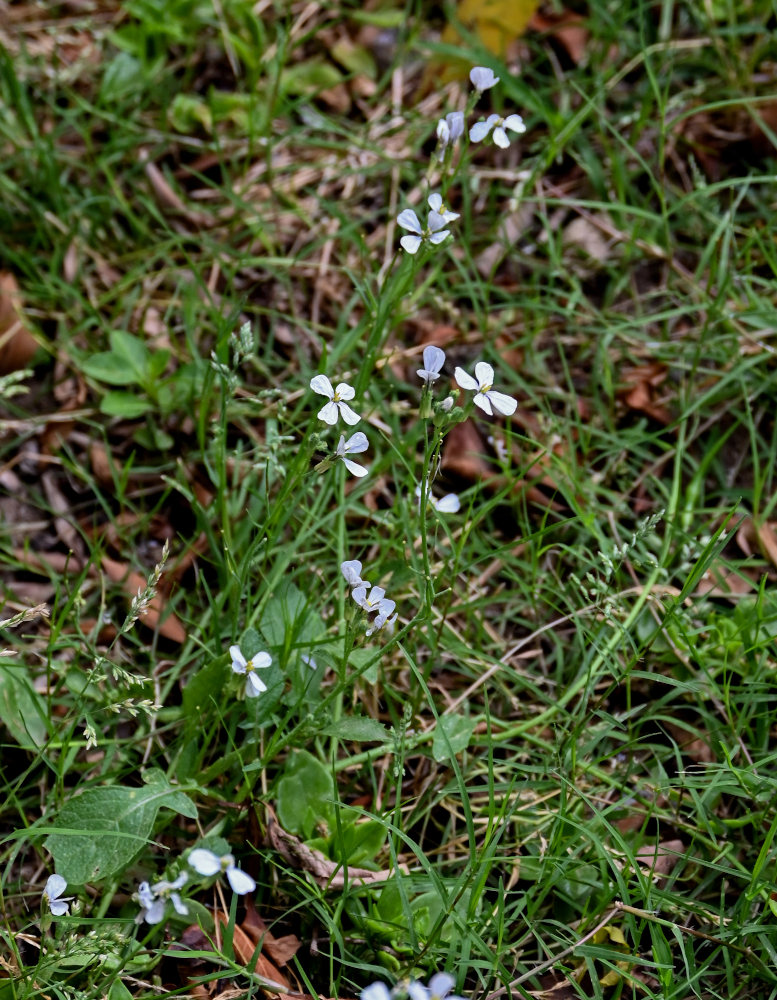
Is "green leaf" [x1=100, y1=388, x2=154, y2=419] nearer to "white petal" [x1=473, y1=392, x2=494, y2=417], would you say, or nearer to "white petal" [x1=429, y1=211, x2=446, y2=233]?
"white petal" [x1=429, y1=211, x2=446, y2=233]

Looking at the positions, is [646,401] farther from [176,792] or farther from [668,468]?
[176,792]

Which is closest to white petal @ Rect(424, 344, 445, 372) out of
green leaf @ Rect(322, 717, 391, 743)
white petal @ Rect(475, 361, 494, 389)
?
white petal @ Rect(475, 361, 494, 389)

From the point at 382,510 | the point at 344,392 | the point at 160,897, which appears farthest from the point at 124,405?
the point at 160,897

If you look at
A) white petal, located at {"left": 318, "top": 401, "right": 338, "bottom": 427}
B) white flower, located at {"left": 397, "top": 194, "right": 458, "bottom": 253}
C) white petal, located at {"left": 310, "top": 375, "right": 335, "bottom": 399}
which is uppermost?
white flower, located at {"left": 397, "top": 194, "right": 458, "bottom": 253}

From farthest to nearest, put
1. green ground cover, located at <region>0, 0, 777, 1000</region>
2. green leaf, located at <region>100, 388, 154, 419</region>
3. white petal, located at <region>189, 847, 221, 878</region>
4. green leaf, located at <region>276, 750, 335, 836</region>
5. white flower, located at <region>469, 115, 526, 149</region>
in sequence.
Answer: green leaf, located at <region>100, 388, 154, 419</region> → white flower, located at <region>469, 115, 526, 149</region> → green leaf, located at <region>276, 750, 335, 836</region> → green ground cover, located at <region>0, 0, 777, 1000</region> → white petal, located at <region>189, 847, 221, 878</region>

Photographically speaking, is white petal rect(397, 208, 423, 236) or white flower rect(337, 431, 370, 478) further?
white petal rect(397, 208, 423, 236)

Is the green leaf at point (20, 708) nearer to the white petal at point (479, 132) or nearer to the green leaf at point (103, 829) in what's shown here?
the green leaf at point (103, 829)

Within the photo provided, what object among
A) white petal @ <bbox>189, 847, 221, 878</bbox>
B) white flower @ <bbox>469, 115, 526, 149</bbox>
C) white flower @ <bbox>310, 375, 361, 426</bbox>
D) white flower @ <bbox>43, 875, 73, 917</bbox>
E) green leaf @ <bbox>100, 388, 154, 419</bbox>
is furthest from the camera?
green leaf @ <bbox>100, 388, 154, 419</bbox>

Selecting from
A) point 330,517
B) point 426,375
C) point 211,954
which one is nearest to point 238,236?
point 330,517
